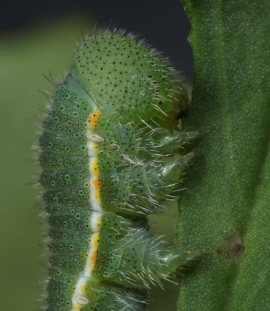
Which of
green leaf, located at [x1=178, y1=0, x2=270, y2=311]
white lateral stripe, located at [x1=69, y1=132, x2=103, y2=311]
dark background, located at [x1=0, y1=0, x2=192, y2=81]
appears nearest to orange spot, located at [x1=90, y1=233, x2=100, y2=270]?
white lateral stripe, located at [x1=69, y1=132, x2=103, y2=311]

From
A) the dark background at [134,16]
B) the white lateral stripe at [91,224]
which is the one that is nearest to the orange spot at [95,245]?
the white lateral stripe at [91,224]

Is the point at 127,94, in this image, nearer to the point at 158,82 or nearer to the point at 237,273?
the point at 158,82

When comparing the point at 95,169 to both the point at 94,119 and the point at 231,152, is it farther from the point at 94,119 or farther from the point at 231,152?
the point at 231,152

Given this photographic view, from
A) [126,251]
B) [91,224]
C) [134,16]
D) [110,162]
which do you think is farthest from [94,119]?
[134,16]

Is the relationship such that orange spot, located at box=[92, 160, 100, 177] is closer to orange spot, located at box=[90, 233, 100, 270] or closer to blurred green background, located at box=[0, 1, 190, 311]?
orange spot, located at box=[90, 233, 100, 270]

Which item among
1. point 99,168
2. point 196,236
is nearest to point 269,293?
point 196,236

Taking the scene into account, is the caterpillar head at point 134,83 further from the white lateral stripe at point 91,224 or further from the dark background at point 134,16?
the dark background at point 134,16
